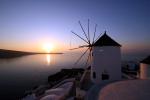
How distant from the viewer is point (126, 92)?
22.9ft

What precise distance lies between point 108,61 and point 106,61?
162 millimetres

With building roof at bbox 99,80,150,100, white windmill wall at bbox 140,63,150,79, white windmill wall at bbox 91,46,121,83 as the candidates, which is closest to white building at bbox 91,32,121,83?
white windmill wall at bbox 91,46,121,83

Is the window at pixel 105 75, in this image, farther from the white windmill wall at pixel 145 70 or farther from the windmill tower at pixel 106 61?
the white windmill wall at pixel 145 70

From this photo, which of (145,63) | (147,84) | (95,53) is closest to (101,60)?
(95,53)

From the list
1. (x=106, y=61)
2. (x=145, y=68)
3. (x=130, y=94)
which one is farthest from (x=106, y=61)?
(x=130, y=94)

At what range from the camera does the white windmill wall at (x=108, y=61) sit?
1570cm

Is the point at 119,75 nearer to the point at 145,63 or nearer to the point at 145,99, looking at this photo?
the point at 145,63

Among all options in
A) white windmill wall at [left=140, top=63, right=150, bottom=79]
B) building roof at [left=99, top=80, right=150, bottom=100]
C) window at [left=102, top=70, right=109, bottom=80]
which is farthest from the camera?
window at [left=102, top=70, right=109, bottom=80]

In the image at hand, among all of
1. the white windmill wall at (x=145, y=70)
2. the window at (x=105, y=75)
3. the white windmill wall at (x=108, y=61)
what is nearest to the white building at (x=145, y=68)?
the white windmill wall at (x=145, y=70)

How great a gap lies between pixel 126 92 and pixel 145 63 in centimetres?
970

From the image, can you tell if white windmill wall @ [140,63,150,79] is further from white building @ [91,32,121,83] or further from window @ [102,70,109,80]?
window @ [102,70,109,80]

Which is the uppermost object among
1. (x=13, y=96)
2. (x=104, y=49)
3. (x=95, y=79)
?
(x=104, y=49)

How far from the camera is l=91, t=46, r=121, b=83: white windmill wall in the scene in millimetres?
15703

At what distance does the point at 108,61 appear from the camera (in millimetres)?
15672
